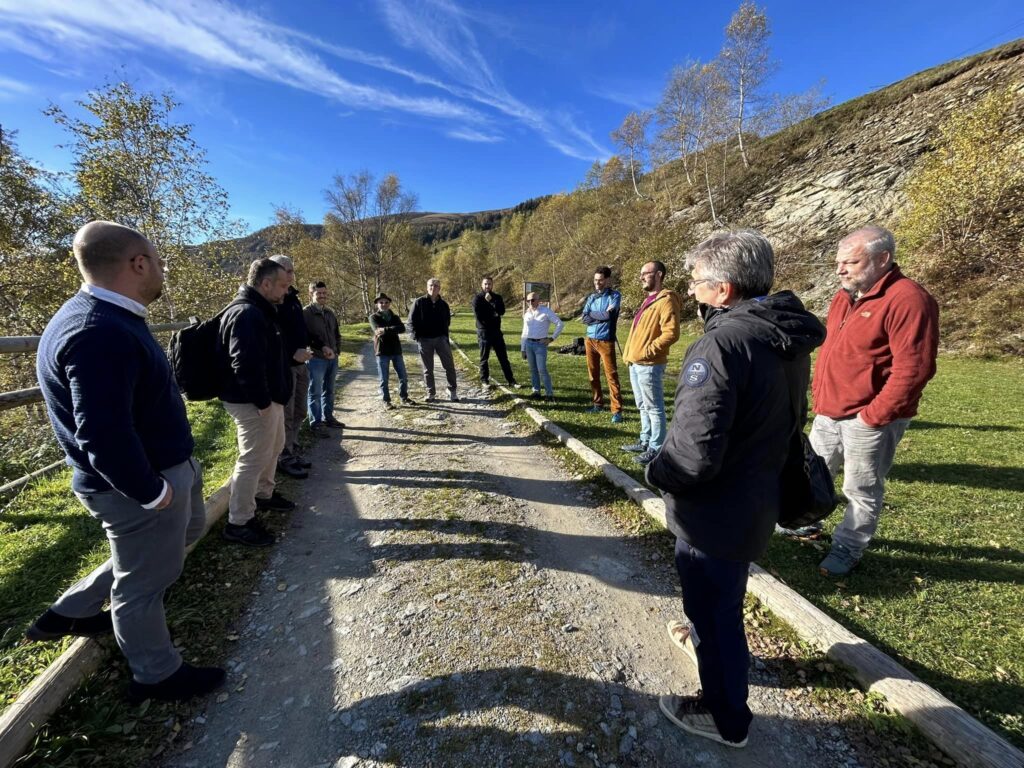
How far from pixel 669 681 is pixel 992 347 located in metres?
17.3

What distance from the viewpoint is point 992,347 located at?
12750mm

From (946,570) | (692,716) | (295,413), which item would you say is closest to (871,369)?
(946,570)

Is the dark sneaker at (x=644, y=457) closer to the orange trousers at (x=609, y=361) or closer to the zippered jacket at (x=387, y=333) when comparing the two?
the orange trousers at (x=609, y=361)

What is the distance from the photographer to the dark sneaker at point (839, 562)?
124 inches

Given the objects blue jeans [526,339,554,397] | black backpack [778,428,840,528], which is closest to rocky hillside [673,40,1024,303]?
blue jeans [526,339,554,397]

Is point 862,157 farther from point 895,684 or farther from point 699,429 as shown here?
point 699,429

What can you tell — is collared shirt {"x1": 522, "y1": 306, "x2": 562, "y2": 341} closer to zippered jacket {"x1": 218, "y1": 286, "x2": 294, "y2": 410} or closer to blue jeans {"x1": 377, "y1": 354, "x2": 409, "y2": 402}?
blue jeans {"x1": 377, "y1": 354, "x2": 409, "y2": 402}

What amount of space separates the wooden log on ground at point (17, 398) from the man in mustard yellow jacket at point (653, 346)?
20.1 ft

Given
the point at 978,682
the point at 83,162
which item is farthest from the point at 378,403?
the point at 83,162

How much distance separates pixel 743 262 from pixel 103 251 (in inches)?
112

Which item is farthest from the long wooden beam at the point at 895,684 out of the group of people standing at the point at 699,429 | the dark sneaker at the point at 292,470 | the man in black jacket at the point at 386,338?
the man in black jacket at the point at 386,338

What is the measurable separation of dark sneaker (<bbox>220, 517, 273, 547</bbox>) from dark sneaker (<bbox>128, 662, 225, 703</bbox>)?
1.35m

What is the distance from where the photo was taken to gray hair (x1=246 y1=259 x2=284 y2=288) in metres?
3.55

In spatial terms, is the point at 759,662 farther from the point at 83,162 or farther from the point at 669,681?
the point at 83,162
